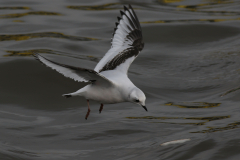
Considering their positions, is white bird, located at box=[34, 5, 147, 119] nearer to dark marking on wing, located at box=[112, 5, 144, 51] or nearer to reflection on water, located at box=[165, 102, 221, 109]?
dark marking on wing, located at box=[112, 5, 144, 51]

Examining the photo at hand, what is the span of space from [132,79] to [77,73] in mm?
4592

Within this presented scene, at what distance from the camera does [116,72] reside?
23.4 feet

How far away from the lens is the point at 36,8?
1541 centimetres

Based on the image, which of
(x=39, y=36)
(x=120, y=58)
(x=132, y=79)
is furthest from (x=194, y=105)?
(x=39, y=36)

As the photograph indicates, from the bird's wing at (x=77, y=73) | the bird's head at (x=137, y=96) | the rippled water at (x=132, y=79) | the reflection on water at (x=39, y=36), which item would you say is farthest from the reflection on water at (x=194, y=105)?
the reflection on water at (x=39, y=36)

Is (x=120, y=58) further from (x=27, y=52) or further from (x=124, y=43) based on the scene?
(x=27, y=52)

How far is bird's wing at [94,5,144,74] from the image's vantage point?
7.54 meters

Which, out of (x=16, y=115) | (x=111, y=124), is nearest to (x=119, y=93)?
(x=111, y=124)

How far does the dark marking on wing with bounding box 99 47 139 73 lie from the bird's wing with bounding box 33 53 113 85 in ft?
2.79

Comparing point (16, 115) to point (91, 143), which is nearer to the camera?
point (91, 143)

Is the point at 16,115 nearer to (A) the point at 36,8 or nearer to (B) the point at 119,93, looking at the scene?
(B) the point at 119,93

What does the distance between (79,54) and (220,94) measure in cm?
419

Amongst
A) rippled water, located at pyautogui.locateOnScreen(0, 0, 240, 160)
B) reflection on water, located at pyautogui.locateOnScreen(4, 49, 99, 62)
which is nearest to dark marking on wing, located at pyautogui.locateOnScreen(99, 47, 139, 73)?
rippled water, located at pyautogui.locateOnScreen(0, 0, 240, 160)

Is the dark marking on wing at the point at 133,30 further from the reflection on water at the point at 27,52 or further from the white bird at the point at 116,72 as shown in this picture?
the reflection on water at the point at 27,52
